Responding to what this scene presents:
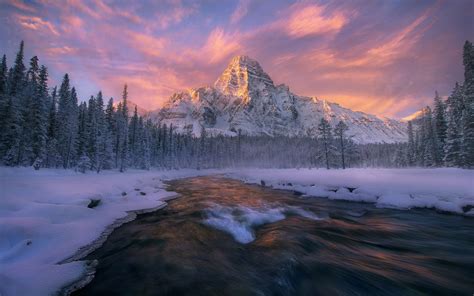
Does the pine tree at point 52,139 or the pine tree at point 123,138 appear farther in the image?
the pine tree at point 123,138

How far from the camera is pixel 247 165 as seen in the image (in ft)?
460

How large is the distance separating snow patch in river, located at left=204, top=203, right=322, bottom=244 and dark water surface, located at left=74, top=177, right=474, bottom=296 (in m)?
0.06

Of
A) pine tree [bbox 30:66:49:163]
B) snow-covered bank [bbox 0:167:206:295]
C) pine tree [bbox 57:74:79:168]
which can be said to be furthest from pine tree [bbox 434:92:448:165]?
pine tree [bbox 57:74:79:168]

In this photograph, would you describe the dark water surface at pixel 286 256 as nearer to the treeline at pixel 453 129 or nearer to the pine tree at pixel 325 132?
the treeline at pixel 453 129

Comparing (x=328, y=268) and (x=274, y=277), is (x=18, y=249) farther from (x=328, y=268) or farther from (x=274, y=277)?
(x=328, y=268)

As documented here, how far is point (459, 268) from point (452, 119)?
4805 cm

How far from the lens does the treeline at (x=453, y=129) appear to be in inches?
1353

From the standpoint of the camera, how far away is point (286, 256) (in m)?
7.21

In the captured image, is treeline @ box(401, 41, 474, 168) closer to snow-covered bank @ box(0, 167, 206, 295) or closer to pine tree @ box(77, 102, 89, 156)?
snow-covered bank @ box(0, 167, 206, 295)

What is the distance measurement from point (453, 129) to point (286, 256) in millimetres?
49804

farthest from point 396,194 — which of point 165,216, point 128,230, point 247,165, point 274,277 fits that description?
point 247,165

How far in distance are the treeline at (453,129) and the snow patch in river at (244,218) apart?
37987 mm

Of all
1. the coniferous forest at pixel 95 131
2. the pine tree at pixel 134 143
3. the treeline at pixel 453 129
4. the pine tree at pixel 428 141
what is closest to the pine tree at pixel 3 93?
the coniferous forest at pixel 95 131

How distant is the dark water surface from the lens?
5.50m
